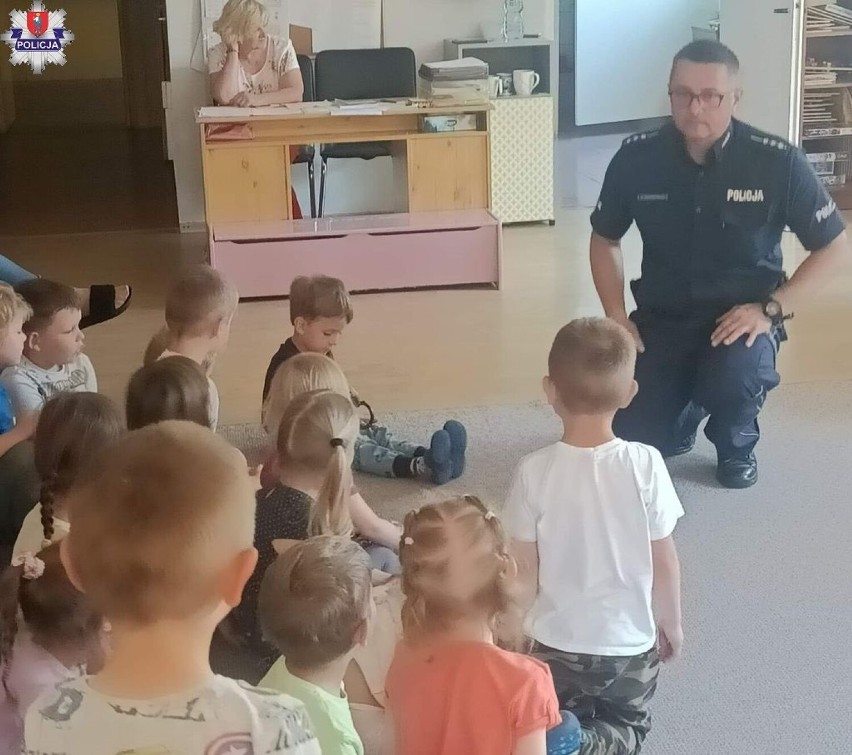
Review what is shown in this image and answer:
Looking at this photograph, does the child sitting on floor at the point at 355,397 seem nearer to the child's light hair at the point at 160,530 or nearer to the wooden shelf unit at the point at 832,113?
the child's light hair at the point at 160,530

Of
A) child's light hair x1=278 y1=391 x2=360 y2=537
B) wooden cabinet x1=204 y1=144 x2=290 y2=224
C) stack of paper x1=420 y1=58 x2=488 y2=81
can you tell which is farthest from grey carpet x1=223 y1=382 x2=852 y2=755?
stack of paper x1=420 y1=58 x2=488 y2=81

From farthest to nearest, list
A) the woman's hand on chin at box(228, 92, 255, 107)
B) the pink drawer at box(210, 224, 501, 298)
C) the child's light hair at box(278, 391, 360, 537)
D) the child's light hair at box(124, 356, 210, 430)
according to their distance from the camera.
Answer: the woman's hand on chin at box(228, 92, 255, 107)
the pink drawer at box(210, 224, 501, 298)
the child's light hair at box(124, 356, 210, 430)
the child's light hair at box(278, 391, 360, 537)

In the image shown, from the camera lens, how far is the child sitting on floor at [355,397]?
2934mm

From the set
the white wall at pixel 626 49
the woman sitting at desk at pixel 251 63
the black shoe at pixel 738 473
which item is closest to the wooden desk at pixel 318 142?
the woman sitting at desk at pixel 251 63

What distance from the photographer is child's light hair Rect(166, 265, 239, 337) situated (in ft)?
9.13

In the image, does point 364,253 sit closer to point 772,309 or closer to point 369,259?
point 369,259

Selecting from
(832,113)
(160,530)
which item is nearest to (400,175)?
(832,113)

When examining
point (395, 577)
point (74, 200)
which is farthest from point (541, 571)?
point (74, 200)

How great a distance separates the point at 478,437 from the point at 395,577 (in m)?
1.19

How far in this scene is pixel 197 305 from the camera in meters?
→ 2.78

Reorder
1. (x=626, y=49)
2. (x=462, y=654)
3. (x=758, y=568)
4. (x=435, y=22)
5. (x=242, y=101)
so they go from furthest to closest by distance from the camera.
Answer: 1. (x=626, y=49)
2. (x=435, y=22)
3. (x=242, y=101)
4. (x=758, y=568)
5. (x=462, y=654)

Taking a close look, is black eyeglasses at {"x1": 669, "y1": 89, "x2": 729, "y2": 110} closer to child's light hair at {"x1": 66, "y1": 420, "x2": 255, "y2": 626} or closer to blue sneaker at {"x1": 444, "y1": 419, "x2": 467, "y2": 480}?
blue sneaker at {"x1": 444, "y1": 419, "x2": 467, "y2": 480}

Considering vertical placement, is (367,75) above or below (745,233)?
above

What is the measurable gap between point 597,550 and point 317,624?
0.50 meters
